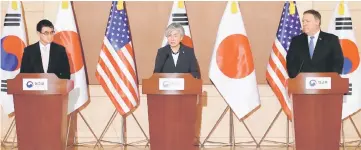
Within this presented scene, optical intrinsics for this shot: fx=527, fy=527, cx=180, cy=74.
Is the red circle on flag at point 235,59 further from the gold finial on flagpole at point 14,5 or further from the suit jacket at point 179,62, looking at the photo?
the gold finial on flagpole at point 14,5

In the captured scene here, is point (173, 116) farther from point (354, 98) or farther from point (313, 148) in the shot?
point (354, 98)

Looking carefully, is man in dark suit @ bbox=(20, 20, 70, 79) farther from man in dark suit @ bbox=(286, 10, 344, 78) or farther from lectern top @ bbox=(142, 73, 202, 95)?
man in dark suit @ bbox=(286, 10, 344, 78)

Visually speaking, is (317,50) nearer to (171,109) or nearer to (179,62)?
(179,62)

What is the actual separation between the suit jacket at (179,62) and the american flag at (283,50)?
1669mm

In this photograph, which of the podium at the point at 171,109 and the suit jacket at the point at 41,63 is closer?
the podium at the point at 171,109

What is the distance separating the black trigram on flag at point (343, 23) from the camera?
260 inches

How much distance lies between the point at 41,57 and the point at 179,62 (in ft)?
4.86

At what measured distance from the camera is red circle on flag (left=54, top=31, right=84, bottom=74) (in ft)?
22.0

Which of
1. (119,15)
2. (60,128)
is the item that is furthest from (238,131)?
(60,128)

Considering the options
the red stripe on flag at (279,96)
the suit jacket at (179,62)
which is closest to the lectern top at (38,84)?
the suit jacket at (179,62)

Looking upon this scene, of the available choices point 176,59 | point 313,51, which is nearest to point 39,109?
point 176,59

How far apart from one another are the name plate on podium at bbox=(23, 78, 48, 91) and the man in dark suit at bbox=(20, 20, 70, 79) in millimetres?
456

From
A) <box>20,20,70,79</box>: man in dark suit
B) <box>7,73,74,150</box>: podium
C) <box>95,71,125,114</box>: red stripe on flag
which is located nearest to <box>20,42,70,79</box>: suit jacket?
<box>20,20,70,79</box>: man in dark suit

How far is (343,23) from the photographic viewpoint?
6.64 m
